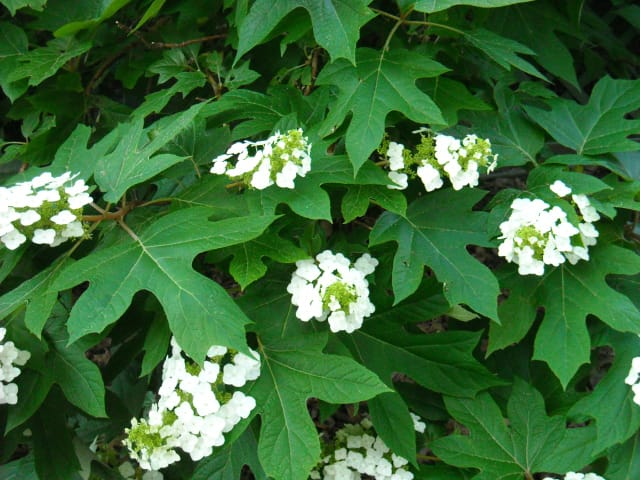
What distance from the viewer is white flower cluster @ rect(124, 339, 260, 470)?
1.83 m

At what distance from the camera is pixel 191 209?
77.4 inches

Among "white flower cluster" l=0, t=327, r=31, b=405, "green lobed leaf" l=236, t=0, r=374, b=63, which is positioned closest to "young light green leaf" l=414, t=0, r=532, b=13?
"green lobed leaf" l=236, t=0, r=374, b=63

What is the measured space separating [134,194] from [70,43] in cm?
58

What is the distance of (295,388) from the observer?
194 cm

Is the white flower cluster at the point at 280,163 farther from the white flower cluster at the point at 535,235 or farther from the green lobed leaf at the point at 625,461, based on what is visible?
the green lobed leaf at the point at 625,461

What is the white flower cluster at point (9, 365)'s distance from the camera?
6.49 feet

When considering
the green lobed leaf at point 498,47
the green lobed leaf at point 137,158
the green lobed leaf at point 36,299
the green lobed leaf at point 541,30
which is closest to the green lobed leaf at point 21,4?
the green lobed leaf at point 137,158

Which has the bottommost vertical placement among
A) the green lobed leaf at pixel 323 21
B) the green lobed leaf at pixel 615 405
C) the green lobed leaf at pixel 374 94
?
the green lobed leaf at pixel 615 405

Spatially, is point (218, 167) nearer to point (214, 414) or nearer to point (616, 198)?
point (214, 414)

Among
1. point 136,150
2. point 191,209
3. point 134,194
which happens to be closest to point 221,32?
point 134,194

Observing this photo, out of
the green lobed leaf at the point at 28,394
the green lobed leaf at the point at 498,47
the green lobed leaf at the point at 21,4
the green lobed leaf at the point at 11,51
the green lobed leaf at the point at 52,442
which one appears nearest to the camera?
the green lobed leaf at the point at 28,394

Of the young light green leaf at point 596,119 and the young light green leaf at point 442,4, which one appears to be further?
the young light green leaf at point 596,119

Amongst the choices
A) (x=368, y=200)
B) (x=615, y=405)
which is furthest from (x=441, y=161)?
(x=615, y=405)

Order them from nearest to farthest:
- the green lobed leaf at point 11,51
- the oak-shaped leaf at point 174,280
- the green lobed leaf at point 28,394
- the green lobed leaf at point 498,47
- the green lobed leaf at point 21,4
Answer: the oak-shaped leaf at point 174,280 < the green lobed leaf at point 28,394 < the green lobed leaf at point 498,47 < the green lobed leaf at point 21,4 < the green lobed leaf at point 11,51
